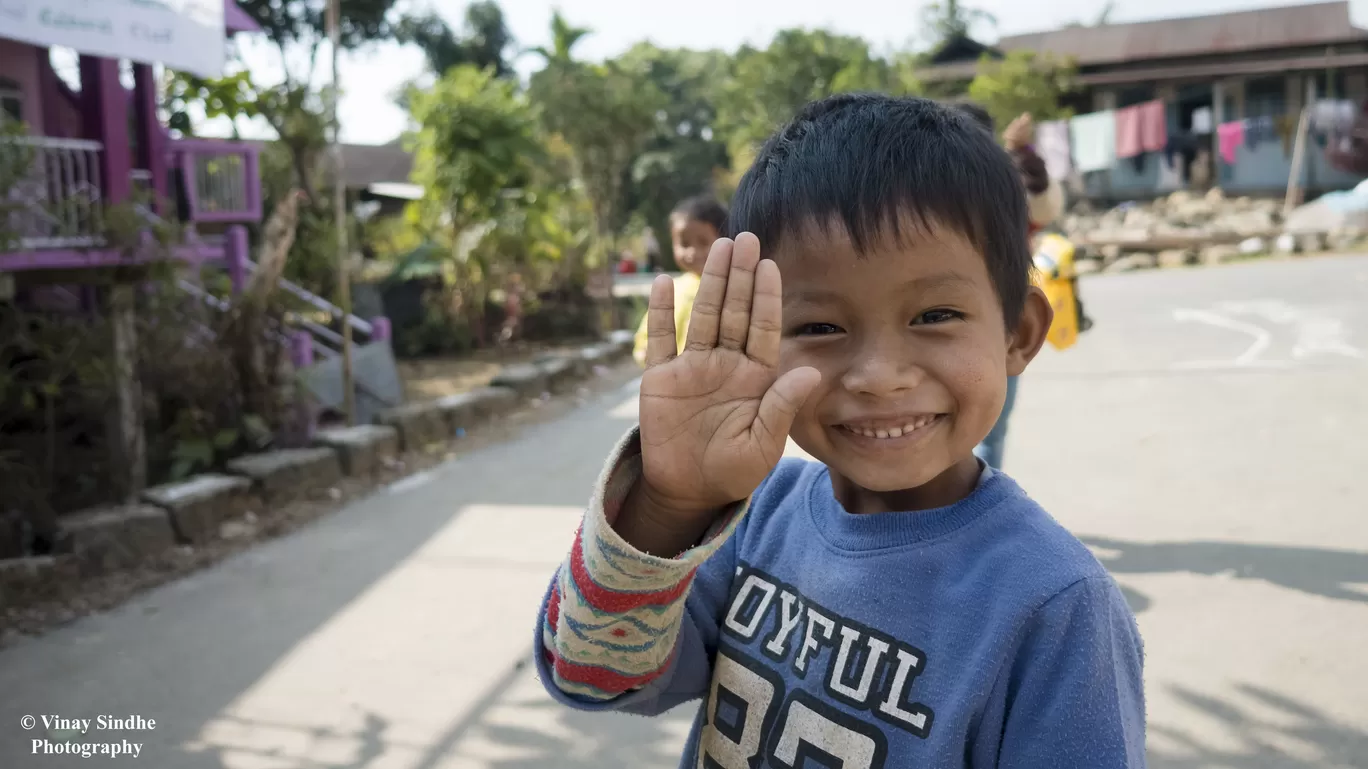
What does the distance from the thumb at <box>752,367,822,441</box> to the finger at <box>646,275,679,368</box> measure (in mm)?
107

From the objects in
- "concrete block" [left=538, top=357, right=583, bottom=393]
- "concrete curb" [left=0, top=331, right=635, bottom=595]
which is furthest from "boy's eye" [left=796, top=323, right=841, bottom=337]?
"concrete block" [left=538, top=357, right=583, bottom=393]

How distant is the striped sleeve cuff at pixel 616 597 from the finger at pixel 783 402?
0.30ft

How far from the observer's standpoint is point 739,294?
3.29ft

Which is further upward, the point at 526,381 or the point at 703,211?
the point at 703,211

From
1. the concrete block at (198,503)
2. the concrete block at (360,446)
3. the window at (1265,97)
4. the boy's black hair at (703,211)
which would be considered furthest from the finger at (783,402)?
the window at (1265,97)

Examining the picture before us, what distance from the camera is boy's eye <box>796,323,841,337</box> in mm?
1088

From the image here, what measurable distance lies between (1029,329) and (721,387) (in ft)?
1.41

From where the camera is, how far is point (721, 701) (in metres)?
1.27

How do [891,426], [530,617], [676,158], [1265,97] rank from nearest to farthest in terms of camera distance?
[891,426] → [530,617] → [1265,97] → [676,158]

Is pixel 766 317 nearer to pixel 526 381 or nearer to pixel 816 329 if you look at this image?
pixel 816 329

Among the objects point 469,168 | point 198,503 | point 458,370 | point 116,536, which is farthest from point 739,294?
point 469,168

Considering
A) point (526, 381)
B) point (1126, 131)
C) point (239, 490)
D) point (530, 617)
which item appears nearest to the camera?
point (530, 617)

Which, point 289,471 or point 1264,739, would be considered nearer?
point 1264,739

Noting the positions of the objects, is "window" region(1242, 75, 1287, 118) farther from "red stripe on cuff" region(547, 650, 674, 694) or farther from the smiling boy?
"red stripe on cuff" region(547, 650, 674, 694)
